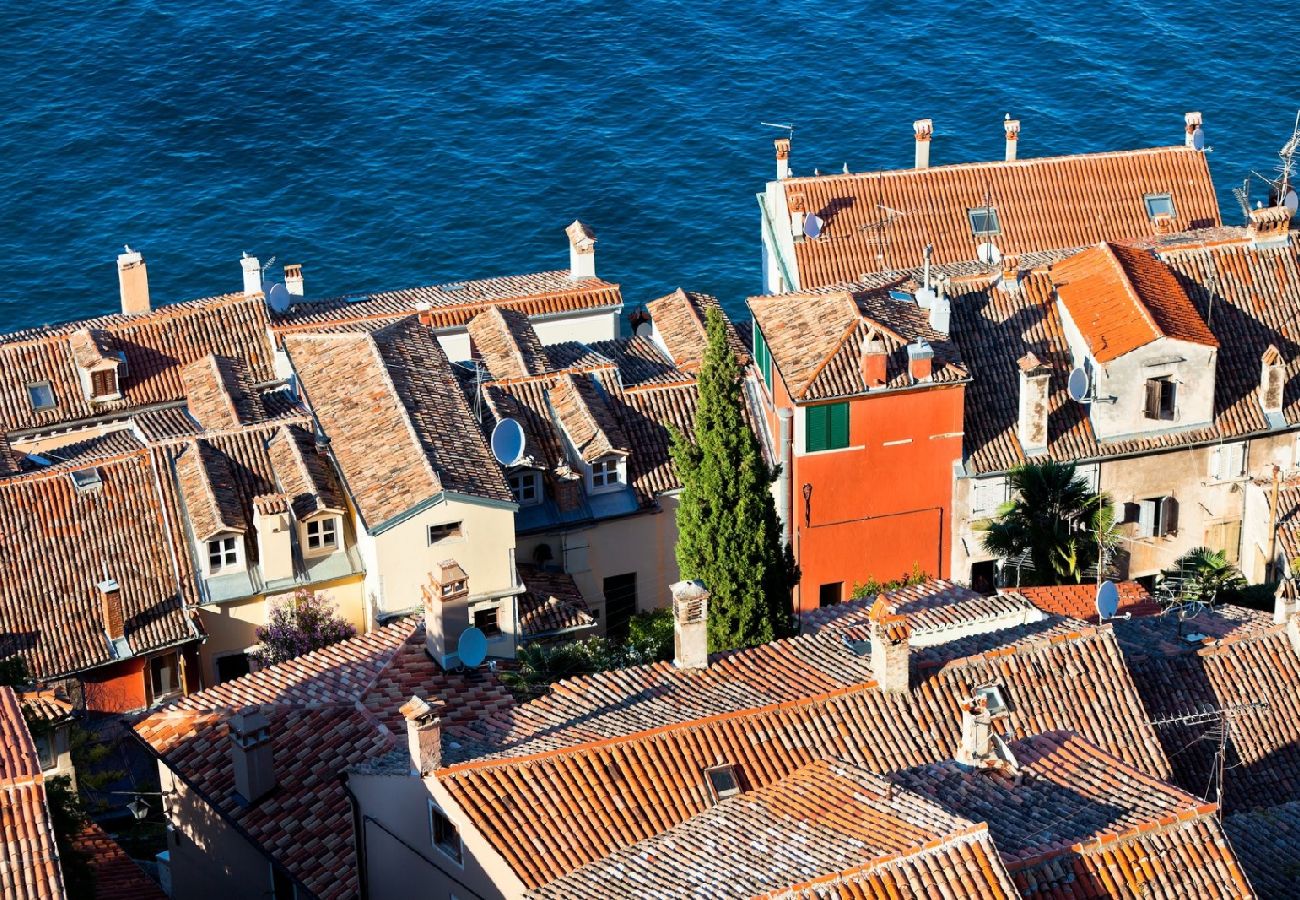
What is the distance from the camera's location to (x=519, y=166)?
111m

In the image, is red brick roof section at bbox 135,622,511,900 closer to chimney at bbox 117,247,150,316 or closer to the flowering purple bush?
the flowering purple bush

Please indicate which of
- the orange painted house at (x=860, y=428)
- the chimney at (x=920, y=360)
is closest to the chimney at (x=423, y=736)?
the orange painted house at (x=860, y=428)

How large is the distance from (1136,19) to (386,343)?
261 ft

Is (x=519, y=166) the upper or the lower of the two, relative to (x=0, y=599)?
upper

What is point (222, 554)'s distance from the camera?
5700 centimetres

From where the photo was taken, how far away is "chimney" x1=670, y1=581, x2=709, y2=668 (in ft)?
143

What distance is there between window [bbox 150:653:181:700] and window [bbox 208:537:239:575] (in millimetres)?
2563

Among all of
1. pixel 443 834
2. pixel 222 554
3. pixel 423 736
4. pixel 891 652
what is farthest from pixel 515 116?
pixel 423 736

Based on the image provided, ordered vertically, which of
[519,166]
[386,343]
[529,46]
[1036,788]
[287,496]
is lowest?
[1036,788]

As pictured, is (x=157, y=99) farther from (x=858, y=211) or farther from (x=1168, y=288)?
(x=1168, y=288)

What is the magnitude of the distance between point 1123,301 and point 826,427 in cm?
946

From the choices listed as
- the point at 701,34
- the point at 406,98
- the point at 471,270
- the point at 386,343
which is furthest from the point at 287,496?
the point at 701,34

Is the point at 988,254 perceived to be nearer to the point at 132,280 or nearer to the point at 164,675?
the point at 164,675

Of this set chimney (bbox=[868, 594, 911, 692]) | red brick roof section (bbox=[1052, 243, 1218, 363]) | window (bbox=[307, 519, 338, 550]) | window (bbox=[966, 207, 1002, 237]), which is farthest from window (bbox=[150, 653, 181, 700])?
window (bbox=[966, 207, 1002, 237])
